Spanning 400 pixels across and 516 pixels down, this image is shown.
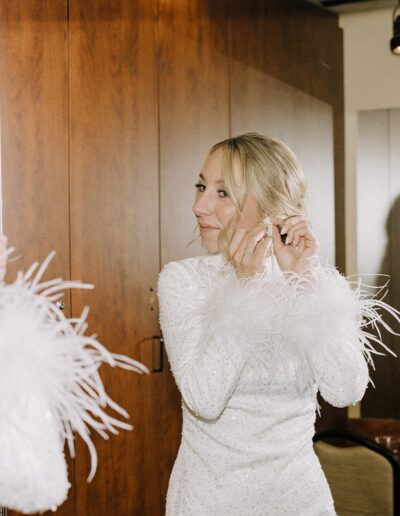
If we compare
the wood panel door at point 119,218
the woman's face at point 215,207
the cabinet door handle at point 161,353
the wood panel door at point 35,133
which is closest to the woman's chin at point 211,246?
the woman's face at point 215,207

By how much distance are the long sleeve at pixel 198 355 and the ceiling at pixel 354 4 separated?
3746 mm

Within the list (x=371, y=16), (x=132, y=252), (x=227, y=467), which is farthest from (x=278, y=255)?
(x=371, y=16)

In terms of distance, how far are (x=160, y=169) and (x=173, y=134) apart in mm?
203

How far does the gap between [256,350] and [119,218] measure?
1.72 metres

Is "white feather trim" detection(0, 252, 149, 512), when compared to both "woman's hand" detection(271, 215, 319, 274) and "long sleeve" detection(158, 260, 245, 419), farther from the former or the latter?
"woman's hand" detection(271, 215, 319, 274)

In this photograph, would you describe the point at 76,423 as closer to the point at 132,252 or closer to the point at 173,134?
the point at 132,252

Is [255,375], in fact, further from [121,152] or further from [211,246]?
[121,152]

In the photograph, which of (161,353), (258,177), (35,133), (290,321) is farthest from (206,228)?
(161,353)

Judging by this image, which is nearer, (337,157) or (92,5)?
(92,5)

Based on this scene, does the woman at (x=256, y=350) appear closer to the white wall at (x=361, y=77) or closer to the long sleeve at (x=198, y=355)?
the long sleeve at (x=198, y=355)

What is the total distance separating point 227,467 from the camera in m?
1.37

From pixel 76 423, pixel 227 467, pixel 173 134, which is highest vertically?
pixel 173 134

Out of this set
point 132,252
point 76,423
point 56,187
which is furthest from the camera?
point 132,252

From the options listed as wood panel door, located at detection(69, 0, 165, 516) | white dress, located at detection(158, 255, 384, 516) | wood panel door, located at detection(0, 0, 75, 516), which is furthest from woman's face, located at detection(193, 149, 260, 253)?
wood panel door, located at detection(69, 0, 165, 516)
